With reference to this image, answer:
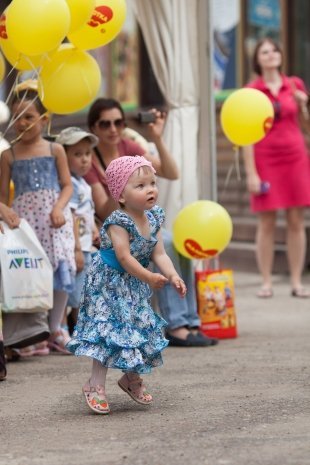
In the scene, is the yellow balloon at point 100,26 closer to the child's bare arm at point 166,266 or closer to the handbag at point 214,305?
the child's bare arm at point 166,266

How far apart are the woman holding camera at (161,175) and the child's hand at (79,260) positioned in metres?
0.40

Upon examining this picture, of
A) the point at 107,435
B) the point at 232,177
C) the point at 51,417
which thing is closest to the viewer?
the point at 107,435

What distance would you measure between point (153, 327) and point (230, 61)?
8.90 meters

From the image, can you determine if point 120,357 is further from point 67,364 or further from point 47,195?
point 47,195

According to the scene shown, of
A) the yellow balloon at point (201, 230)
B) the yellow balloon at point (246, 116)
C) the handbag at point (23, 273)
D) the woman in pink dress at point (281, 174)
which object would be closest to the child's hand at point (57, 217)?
the handbag at point (23, 273)

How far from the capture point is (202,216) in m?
7.46

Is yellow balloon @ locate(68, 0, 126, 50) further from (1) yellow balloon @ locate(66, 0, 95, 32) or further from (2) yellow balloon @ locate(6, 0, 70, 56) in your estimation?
(2) yellow balloon @ locate(6, 0, 70, 56)

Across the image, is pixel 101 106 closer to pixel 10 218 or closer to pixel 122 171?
pixel 10 218

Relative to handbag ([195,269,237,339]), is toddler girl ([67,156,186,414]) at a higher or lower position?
higher

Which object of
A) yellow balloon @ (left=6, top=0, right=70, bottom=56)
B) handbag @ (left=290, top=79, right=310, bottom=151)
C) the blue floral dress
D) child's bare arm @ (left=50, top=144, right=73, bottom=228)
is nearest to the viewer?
the blue floral dress

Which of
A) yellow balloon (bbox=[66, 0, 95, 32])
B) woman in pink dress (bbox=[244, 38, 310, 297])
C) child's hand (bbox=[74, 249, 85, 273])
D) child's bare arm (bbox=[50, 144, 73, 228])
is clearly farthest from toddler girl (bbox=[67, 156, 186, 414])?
woman in pink dress (bbox=[244, 38, 310, 297])

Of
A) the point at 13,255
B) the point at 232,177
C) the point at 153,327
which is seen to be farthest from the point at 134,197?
the point at 232,177

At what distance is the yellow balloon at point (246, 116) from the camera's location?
307 inches

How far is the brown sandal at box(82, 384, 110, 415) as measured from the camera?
5613 mm
